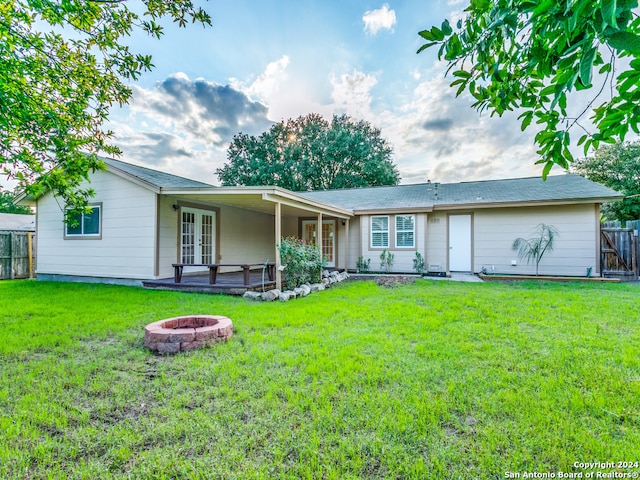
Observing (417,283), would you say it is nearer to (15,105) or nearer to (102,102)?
(102,102)

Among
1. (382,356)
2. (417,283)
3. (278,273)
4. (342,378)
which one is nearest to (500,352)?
(382,356)

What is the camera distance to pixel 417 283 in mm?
9008

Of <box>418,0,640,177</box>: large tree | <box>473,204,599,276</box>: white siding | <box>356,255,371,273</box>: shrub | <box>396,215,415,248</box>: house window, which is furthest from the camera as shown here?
<box>356,255,371,273</box>: shrub

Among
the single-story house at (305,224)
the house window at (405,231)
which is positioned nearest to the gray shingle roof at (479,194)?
the single-story house at (305,224)

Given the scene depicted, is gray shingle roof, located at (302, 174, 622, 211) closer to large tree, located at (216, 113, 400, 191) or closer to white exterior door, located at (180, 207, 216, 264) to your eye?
white exterior door, located at (180, 207, 216, 264)

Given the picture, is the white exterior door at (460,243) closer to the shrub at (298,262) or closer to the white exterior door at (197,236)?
the shrub at (298,262)

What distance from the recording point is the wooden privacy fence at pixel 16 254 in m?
10.8

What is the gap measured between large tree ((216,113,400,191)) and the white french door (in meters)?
13.3

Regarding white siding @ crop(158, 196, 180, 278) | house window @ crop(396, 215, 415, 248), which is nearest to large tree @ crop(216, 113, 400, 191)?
house window @ crop(396, 215, 415, 248)

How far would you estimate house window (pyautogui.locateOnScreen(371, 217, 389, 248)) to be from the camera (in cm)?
1163

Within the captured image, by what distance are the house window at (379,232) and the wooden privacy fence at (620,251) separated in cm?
659

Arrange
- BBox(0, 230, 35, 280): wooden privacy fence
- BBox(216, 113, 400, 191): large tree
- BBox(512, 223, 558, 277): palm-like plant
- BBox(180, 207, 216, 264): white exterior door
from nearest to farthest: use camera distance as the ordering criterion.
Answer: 1. BBox(180, 207, 216, 264): white exterior door
2. BBox(512, 223, 558, 277): palm-like plant
3. BBox(0, 230, 35, 280): wooden privacy fence
4. BBox(216, 113, 400, 191): large tree

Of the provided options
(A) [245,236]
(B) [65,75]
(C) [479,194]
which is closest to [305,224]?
(A) [245,236]

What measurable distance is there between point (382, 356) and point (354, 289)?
472 centimetres
